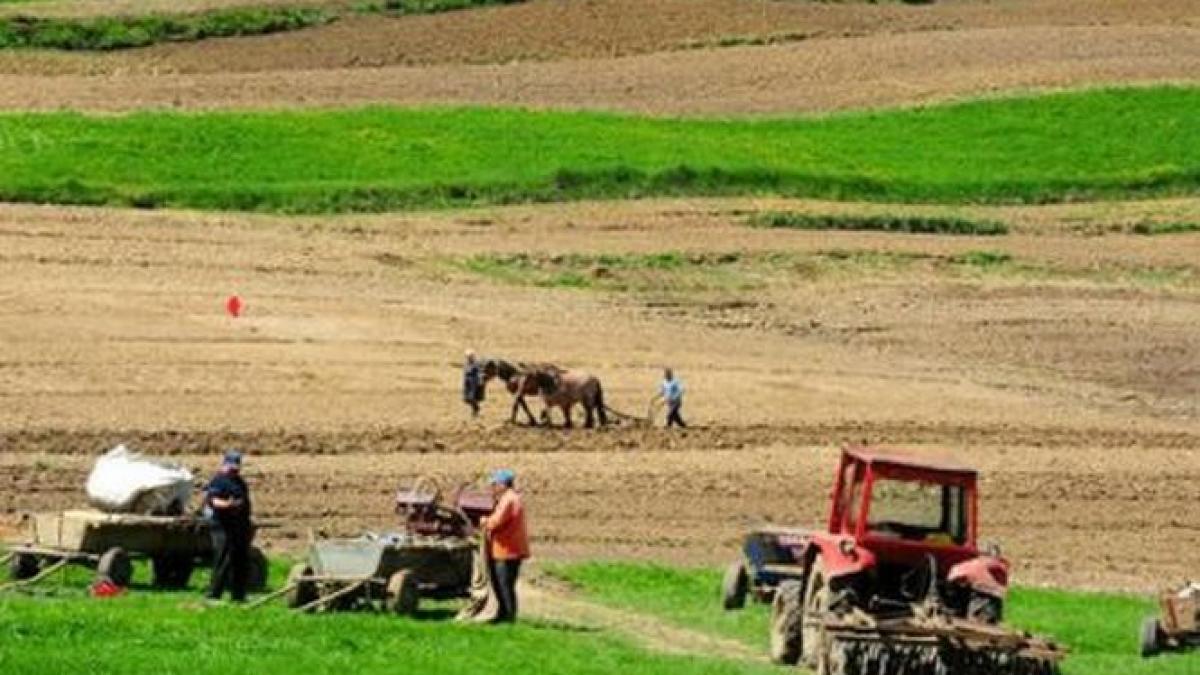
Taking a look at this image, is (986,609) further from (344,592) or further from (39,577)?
(39,577)

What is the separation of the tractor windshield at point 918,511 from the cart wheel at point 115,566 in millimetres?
6733

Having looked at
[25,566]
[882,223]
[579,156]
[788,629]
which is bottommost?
[788,629]

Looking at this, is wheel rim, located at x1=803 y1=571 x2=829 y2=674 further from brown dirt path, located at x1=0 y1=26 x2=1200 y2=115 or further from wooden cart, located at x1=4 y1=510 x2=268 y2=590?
brown dirt path, located at x1=0 y1=26 x2=1200 y2=115

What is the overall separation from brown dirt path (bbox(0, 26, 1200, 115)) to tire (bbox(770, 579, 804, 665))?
42049 millimetres

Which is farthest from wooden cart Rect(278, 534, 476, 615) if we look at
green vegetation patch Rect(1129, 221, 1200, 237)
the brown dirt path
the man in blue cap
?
the brown dirt path

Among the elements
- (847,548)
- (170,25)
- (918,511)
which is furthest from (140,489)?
(170,25)

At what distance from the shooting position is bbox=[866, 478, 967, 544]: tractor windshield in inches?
1067

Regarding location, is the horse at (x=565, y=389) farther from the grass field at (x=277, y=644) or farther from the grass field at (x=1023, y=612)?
the grass field at (x=277, y=644)

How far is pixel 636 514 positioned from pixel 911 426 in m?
8.14

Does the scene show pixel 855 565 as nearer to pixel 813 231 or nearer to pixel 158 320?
pixel 158 320

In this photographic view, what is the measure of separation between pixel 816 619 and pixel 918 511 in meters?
1.66

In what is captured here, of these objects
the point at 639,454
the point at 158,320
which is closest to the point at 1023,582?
the point at 639,454

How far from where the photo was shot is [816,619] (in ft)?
85.7

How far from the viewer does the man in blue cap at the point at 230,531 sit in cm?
2877
